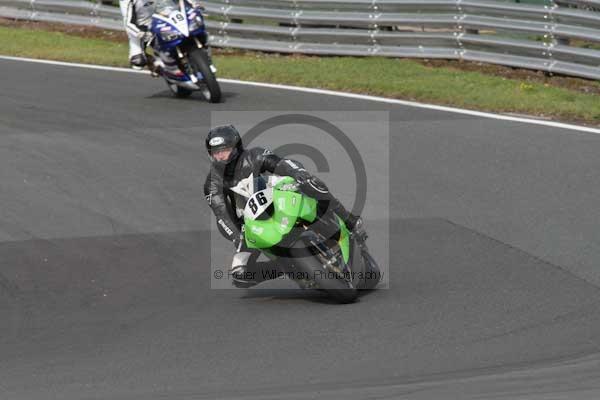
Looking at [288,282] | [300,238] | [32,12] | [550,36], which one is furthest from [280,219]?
[32,12]

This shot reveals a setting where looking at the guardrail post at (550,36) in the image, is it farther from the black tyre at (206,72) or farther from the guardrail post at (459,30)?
the black tyre at (206,72)

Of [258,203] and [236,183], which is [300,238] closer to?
[258,203]

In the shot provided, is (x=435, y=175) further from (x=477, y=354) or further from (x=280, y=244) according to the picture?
(x=477, y=354)

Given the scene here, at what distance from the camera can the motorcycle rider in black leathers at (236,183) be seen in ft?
27.9

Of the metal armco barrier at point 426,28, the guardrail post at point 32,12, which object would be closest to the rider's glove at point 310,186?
the metal armco barrier at point 426,28

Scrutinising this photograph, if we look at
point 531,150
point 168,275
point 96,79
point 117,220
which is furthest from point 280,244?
point 96,79

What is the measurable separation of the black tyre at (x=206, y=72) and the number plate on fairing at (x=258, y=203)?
6672mm

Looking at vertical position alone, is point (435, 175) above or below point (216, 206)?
below

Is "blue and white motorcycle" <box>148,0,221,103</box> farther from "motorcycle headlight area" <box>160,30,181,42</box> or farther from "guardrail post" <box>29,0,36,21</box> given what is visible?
"guardrail post" <box>29,0,36,21</box>

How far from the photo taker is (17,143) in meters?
13.2

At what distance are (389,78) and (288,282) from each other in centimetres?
733

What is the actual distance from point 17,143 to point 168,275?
456 centimetres

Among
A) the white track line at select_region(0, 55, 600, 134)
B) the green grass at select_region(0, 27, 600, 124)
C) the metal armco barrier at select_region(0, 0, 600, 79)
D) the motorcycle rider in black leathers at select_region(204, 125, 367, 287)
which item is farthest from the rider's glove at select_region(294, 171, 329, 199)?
the metal armco barrier at select_region(0, 0, 600, 79)

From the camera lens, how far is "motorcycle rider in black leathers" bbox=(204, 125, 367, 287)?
27.9 ft
